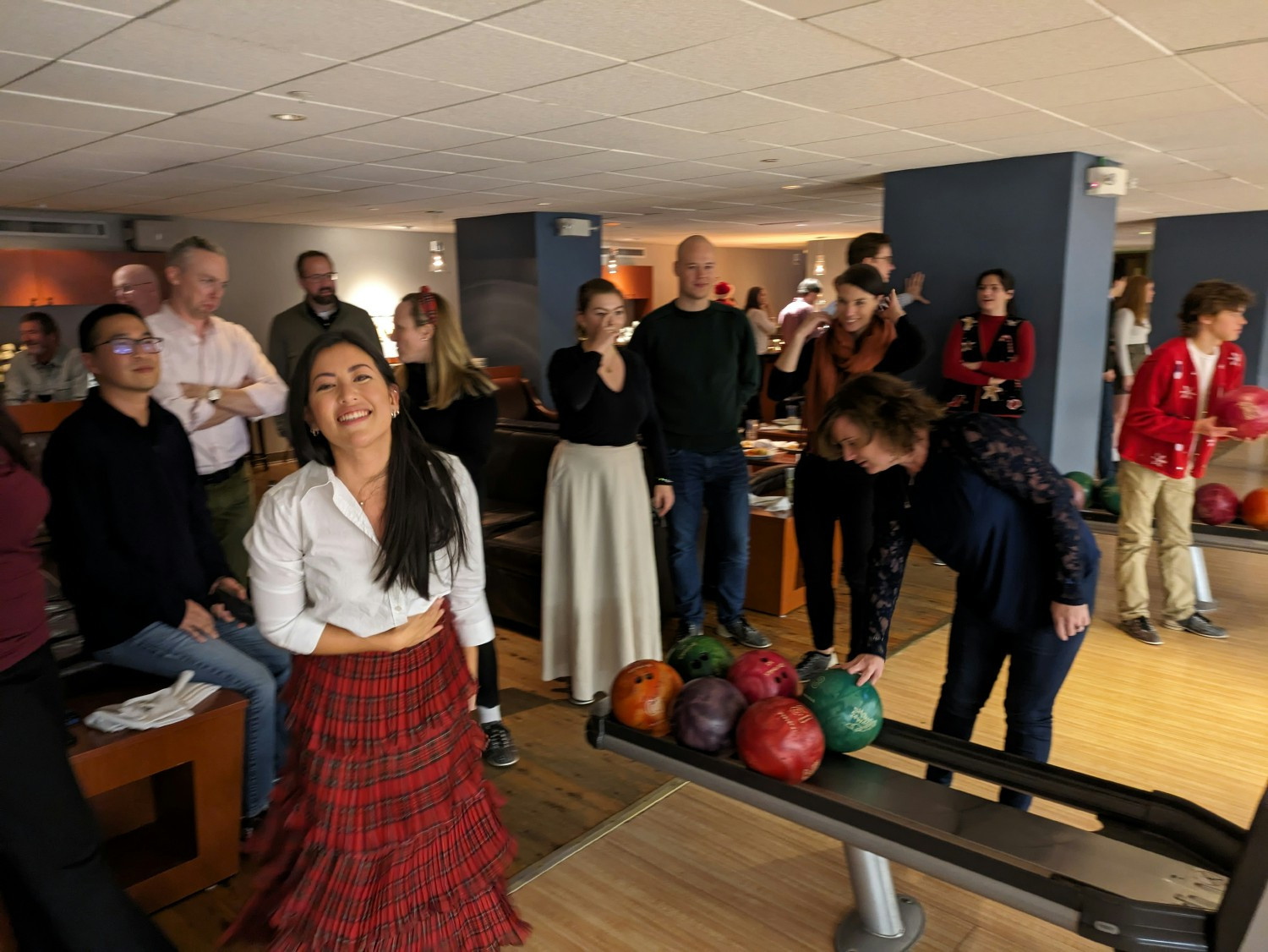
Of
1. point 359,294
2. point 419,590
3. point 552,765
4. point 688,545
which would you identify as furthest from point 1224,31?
point 359,294

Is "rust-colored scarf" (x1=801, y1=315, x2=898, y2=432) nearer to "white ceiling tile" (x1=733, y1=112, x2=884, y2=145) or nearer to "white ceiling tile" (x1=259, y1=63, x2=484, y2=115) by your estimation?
"white ceiling tile" (x1=733, y1=112, x2=884, y2=145)

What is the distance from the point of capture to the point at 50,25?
8.46 feet

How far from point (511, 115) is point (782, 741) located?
309 centimetres

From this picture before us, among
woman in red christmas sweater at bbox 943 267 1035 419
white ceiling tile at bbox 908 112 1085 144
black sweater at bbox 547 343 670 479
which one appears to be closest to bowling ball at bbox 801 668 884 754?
black sweater at bbox 547 343 670 479

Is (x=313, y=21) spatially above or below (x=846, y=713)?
above

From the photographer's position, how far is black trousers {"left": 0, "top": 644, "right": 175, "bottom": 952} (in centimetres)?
166

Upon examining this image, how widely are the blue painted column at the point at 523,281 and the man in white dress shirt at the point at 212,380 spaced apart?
202 inches

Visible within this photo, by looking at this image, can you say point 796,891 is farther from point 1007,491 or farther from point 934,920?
point 1007,491

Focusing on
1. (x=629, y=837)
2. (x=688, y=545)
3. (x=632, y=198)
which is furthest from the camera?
(x=632, y=198)

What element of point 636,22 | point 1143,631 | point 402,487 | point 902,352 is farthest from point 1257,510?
point 402,487

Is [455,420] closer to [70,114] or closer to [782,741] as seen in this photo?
[782,741]

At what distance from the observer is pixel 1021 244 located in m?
5.32

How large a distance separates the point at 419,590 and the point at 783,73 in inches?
95.4

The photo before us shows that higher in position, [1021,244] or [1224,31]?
[1224,31]
